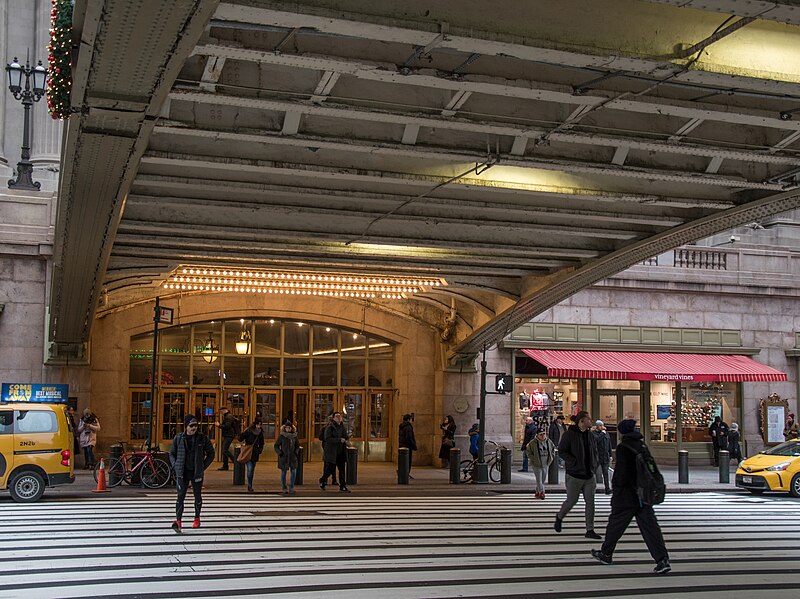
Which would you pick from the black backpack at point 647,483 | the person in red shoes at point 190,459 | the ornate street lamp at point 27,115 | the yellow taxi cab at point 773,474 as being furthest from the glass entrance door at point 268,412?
the black backpack at point 647,483

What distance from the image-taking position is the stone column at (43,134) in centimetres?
3419

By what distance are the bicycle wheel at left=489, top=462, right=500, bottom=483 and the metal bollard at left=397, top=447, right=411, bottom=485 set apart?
247 centimetres

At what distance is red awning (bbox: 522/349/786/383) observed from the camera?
30.5 metres

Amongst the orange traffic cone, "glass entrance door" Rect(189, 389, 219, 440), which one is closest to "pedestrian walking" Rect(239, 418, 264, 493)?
the orange traffic cone

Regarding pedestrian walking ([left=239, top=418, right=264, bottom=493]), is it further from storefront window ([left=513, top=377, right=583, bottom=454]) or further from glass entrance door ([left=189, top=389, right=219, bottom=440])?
storefront window ([left=513, top=377, right=583, bottom=454])

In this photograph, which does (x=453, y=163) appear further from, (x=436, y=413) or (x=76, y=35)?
(x=436, y=413)

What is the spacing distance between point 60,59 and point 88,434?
15.7m

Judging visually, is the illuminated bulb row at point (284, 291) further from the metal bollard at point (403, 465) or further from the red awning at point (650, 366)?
the red awning at point (650, 366)

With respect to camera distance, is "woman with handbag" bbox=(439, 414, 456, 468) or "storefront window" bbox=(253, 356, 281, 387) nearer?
"woman with handbag" bbox=(439, 414, 456, 468)

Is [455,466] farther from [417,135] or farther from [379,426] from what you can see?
[417,135]

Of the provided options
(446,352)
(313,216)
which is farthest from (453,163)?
(446,352)

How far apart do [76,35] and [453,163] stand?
679cm

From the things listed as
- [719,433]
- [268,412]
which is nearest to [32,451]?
[268,412]

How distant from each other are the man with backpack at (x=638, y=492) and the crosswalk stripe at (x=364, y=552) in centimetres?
41
